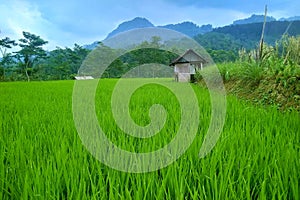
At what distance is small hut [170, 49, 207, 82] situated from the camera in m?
12.5

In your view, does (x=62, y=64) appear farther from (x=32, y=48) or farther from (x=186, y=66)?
(x=186, y=66)

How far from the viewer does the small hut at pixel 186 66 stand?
12492 millimetres

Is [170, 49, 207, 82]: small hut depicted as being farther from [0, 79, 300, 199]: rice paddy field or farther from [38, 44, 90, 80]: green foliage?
[38, 44, 90, 80]: green foliage

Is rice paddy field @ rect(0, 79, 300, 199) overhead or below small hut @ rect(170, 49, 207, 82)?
below

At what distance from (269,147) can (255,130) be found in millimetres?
351

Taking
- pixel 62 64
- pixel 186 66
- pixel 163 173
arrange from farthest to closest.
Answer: pixel 62 64 < pixel 186 66 < pixel 163 173

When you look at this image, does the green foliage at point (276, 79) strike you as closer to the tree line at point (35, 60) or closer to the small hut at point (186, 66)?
the small hut at point (186, 66)

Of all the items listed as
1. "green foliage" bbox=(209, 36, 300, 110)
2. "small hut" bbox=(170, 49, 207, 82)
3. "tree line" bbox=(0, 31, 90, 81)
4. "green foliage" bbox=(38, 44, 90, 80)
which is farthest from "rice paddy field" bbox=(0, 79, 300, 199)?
"green foliage" bbox=(38, 44, 90, 80)

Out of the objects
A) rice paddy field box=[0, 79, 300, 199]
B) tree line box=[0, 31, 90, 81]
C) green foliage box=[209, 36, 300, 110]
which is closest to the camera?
rice paddy field box=[0, 79, 300, 199]

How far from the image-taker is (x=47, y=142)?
147 cm

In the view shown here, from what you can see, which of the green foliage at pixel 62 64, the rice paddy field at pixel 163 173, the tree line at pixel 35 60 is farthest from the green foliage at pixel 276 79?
Answer: the green foliage at pixel 62 64

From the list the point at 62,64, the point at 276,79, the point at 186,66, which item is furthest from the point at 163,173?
the point at 62,64

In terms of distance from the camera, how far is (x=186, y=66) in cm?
1525

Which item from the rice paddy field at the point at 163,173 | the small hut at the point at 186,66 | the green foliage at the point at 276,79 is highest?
the small hut at the point at 186,66
